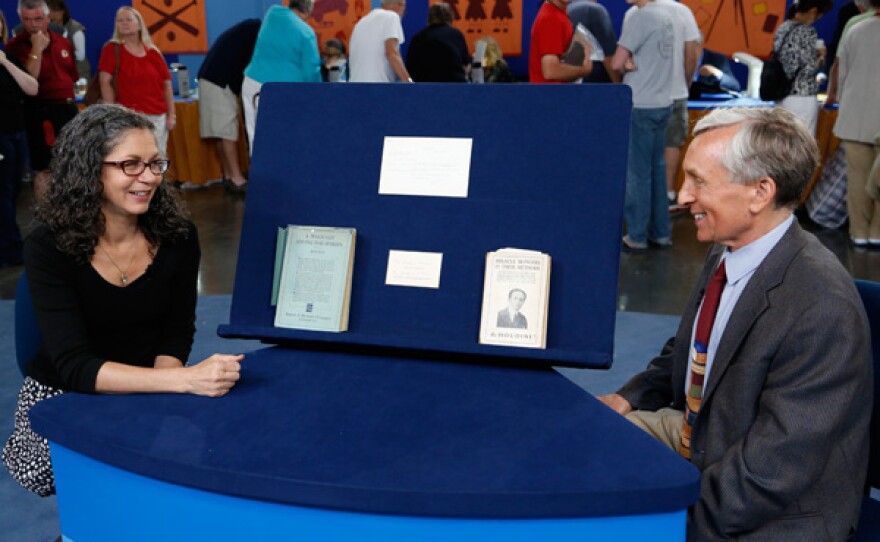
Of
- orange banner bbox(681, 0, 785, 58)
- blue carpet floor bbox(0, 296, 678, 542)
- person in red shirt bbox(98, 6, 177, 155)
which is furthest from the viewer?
orange banner bbox(681, 0, 785, 58)

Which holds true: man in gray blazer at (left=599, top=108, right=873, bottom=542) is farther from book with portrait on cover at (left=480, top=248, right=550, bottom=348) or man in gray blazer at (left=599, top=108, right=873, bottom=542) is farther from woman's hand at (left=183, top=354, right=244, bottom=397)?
woman's hand at (left=183, top=354, right=244, bottom=397)

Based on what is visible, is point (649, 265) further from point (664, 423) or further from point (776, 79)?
point (664, 423)

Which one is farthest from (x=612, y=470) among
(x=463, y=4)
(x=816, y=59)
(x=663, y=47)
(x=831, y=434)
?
(x=463, y=4)

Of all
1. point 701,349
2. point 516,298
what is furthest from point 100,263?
point 701,349

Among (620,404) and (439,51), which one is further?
(439,51)

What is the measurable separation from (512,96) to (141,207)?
2.93 feet

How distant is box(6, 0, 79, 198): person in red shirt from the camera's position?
17.5 feet

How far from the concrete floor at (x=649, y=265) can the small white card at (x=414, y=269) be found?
104 inches

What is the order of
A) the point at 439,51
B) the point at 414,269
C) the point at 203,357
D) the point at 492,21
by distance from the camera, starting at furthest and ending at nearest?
the point at 492,21
the point at 439,51
the point at 203,357
the point at 414,269

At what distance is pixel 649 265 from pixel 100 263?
12.1 feet

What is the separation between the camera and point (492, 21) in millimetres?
8969

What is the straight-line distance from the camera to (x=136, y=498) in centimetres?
165

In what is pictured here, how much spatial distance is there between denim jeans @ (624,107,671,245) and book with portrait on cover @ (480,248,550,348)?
3.48 metres

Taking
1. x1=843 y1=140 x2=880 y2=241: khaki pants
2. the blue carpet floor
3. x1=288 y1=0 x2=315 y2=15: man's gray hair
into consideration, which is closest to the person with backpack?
x1=843 y1=140 x2=880 y2=241: khaki pants
